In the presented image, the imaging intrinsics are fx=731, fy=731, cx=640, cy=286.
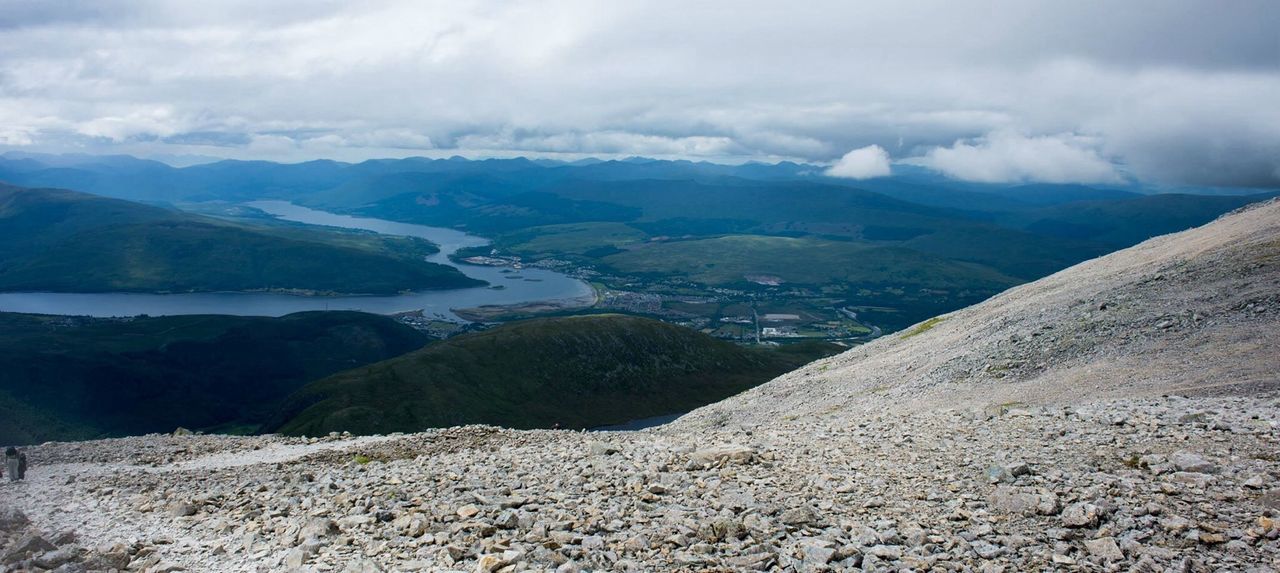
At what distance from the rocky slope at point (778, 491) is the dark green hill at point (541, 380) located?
7854 cm

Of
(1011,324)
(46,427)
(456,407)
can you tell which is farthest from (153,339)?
(1011,324)

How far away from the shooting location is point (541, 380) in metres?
133

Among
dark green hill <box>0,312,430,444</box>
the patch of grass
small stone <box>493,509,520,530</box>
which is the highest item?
small stone <box>493,509,520,530</box>

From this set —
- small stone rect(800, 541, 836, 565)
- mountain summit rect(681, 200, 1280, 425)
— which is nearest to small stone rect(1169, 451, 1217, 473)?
small stone rect(800, 541, 836, 565)

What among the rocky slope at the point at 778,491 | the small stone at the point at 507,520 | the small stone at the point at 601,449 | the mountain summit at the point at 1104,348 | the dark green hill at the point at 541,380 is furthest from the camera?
the dark green hill at the point at 541,380

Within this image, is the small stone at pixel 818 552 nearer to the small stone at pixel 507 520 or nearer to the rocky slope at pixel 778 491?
the rocky slope at pixel 778 491

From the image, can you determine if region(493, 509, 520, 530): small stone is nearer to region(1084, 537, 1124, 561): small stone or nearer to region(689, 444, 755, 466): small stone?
region(689, 444, 755, 466): small stone

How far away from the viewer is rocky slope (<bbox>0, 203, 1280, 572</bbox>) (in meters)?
13.8

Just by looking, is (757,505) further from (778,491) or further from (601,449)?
(601,449)

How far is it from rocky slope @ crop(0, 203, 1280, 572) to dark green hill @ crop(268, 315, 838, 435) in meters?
78.5

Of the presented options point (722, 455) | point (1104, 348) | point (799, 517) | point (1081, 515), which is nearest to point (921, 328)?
point (1104, 348)

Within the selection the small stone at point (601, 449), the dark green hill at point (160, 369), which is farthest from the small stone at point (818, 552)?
the dark green hill at point (160, 369)

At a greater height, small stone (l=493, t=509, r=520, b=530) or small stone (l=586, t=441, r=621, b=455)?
small stone (l=493, t=509, r=520, b=530)

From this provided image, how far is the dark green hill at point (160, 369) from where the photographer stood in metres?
120
